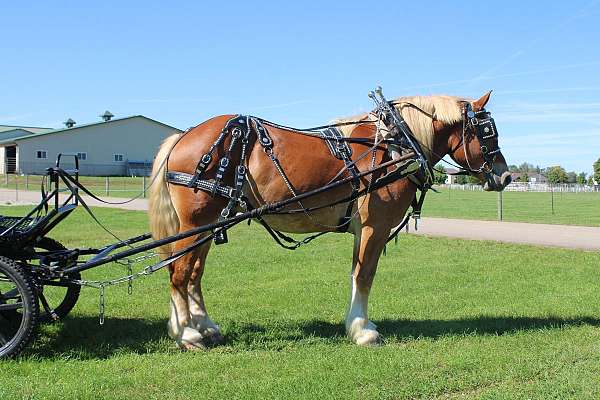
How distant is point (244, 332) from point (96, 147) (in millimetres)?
63395

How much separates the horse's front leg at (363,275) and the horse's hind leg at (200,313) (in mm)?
1409

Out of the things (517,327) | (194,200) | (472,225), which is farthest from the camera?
(472,225)

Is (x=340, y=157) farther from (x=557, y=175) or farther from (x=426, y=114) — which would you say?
(x=557, y=175)

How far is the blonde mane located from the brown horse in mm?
11

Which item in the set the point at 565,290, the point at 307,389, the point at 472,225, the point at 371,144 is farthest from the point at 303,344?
the point at 472,225

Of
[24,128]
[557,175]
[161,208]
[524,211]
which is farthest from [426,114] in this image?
[557,175]

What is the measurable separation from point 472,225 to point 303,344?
14440 mm

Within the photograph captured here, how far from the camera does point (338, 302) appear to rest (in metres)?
8.17

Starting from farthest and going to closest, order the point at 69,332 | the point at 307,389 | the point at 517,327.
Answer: the point at 517,327, the point at 69,332, the point at 307,389

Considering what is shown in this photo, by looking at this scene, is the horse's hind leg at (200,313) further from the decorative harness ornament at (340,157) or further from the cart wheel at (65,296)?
the cart wheel at (65,296)

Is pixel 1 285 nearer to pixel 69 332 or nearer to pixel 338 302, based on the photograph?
pixel 69 332

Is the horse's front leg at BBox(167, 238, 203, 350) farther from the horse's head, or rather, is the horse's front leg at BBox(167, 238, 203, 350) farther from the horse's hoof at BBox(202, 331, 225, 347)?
the horse's head

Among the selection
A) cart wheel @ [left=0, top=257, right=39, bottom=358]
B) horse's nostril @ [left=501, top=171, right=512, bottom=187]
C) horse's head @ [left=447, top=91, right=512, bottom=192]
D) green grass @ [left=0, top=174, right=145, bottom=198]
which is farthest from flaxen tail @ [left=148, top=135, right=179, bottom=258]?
green grass @ [left=0, top=174, right=145, bottom=198]

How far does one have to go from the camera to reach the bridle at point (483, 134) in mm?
6684
